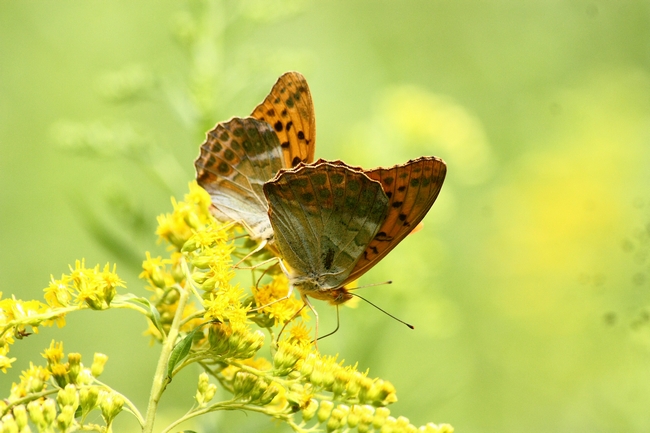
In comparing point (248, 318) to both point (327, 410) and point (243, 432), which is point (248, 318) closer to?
point (327, 410)

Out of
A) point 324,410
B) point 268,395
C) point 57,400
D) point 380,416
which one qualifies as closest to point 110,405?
point 57,400

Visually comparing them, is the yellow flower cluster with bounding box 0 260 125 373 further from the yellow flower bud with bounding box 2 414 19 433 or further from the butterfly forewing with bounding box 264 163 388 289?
the butterfly forewing with bounding box 264 163 388 289

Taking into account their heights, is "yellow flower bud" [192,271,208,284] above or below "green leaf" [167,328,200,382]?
above

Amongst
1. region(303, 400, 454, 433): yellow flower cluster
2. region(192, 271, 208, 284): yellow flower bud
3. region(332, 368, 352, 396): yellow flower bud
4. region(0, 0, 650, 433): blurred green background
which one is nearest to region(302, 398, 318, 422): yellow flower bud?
region(303, 400, 454, 433): yellow flower cluster

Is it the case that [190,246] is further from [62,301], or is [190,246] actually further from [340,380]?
[340,380]

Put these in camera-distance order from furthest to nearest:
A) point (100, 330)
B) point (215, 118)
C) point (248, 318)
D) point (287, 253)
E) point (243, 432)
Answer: point (100, 330) → point (215, 118) → point (243, 432) → point (287, 253) → point (248, 318)

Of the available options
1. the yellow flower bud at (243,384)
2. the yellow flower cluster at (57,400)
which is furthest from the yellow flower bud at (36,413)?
the yellow flower bud at (243,384)

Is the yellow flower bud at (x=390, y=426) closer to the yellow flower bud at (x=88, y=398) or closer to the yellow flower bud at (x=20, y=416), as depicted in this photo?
the yellow flower bud at (x=88, y=398)

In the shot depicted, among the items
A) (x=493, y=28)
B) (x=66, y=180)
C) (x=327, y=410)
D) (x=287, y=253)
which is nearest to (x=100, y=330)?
(x=66, y=180)
